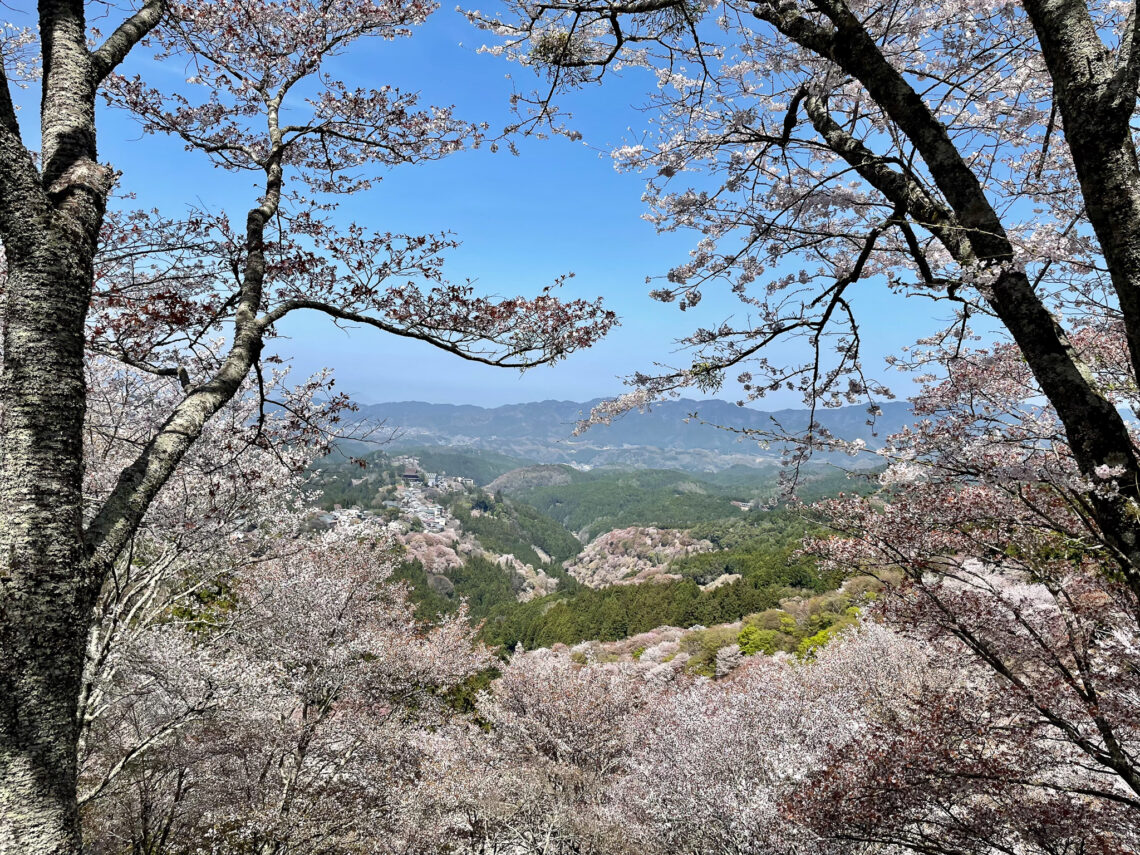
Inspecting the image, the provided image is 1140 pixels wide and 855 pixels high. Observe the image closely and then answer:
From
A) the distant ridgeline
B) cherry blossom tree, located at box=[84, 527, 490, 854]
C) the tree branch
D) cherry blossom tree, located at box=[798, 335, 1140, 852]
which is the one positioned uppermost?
the tree branch

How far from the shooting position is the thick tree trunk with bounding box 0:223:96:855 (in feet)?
4.22

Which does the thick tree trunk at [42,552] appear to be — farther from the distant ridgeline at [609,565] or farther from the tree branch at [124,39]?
the distant ridgeline at [609,565]

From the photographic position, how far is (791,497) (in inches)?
163

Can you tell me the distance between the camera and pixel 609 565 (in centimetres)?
9281

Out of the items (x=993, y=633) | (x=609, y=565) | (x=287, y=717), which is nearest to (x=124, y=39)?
(x=993, y=633)

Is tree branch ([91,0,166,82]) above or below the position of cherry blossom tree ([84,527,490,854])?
above

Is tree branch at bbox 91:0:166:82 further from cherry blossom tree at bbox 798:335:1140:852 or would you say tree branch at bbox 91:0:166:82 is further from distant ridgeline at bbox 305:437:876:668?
cherry blossom tree at bbox 798:335:1140:852

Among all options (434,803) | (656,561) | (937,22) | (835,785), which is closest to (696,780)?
(835,785)

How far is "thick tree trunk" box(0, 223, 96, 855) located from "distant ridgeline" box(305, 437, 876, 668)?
1630 millimetres

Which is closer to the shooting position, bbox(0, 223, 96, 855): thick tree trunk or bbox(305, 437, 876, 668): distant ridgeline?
bbox(0, 223, 96, 855): thick tree trunk

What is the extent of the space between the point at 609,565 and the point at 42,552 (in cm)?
9527

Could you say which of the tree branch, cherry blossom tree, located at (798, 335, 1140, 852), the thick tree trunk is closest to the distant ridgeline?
cherry blossom tree, located at (798, 335, 1140, 852)

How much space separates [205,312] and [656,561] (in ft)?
281

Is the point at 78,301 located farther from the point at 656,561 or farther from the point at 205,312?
the point at 656,561
